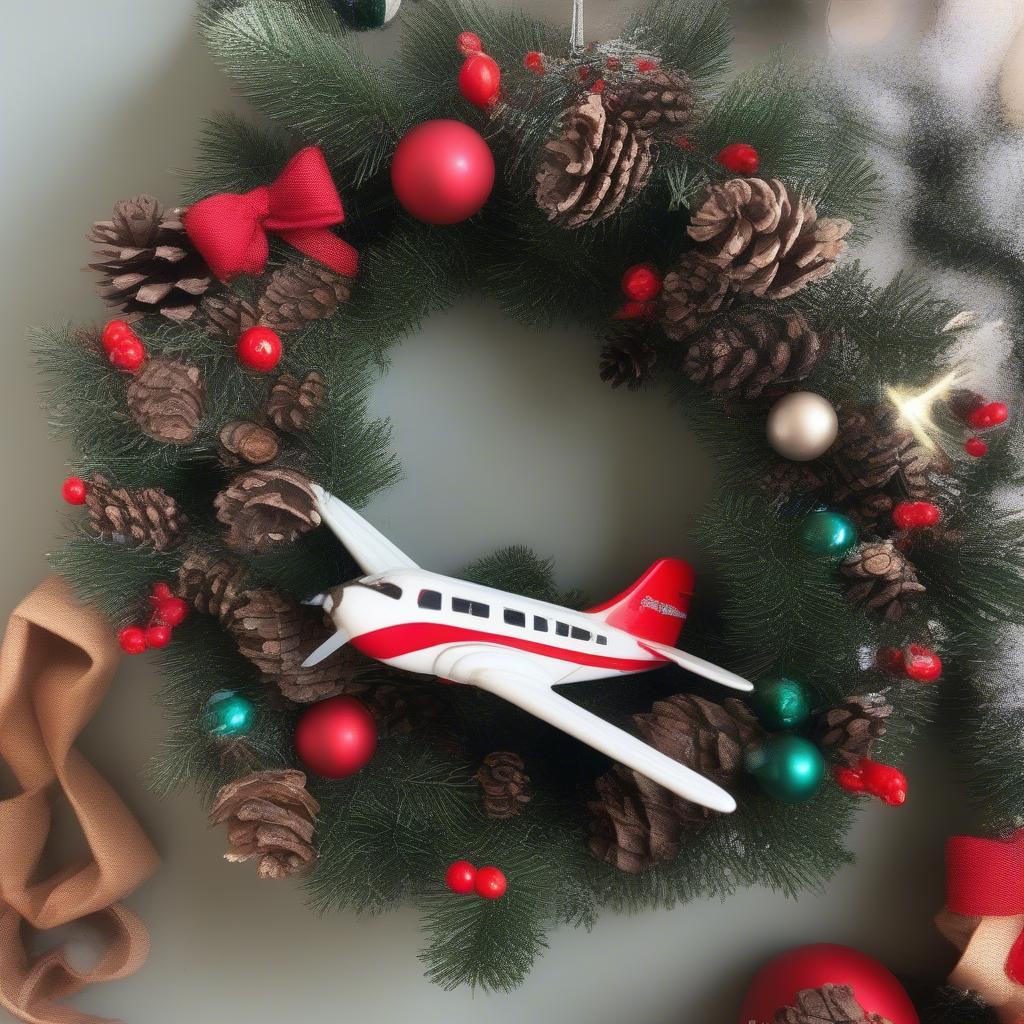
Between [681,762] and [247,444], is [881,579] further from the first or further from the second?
[247,444]

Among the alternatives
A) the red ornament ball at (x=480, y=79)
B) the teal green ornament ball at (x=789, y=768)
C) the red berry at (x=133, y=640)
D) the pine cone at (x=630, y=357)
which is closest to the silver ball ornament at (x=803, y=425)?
the pine cone at (x=630, y=357)

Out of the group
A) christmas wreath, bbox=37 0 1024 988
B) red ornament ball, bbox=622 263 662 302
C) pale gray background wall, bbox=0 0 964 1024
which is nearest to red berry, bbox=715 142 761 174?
christmas wreath, bbox=37 0 1024 988

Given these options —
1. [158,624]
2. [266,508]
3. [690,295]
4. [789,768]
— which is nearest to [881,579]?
[789,768]

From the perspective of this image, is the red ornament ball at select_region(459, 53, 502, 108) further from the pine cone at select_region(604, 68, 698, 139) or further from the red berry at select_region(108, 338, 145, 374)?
the red berry at select_region(108, 338, 145, 374)

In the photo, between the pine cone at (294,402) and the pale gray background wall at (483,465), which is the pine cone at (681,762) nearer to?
the pale gray background wall at (483,465)

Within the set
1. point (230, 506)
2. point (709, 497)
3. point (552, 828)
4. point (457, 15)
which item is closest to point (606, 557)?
point (709, 497)

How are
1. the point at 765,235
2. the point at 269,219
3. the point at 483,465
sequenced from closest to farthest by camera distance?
the point at 765,235, the point at 269,219, the point at 483,465
